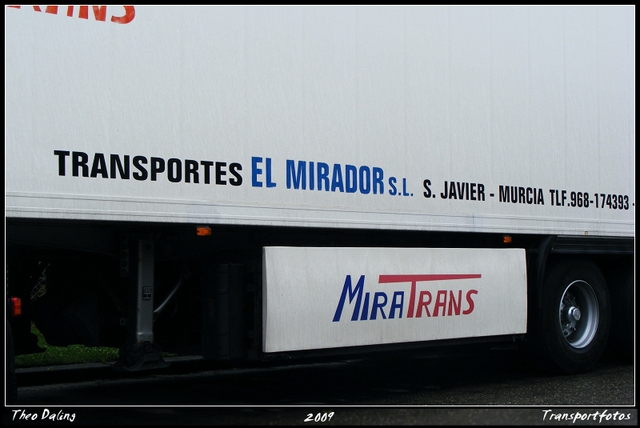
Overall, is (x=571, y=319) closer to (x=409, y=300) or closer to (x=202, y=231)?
(x=409, y=300)

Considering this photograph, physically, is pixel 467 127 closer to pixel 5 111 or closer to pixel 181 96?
pixel 181 96

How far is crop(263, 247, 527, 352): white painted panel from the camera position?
18.9 feet

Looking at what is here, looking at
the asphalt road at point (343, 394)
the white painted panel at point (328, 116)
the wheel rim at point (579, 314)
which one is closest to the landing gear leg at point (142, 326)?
the asphalt road at point (343, 394)

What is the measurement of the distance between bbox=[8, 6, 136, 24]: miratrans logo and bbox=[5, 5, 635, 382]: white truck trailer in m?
0.01

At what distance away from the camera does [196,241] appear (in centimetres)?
602

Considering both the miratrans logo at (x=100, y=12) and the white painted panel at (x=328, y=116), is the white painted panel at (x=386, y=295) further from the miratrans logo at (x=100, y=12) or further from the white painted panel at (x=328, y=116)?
the miratrans logo at (x=100, y=12)

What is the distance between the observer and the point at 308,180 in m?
5.89

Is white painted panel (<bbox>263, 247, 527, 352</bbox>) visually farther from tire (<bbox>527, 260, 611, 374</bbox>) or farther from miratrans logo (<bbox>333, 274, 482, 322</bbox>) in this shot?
tire (<bbox>527, 260, 611, 374</bbox>)

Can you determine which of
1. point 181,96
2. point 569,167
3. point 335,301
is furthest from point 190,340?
point 569,167

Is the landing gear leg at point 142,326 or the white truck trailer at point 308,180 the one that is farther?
the landing gear leg at point 142,326

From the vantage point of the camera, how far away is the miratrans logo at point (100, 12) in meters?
4.97

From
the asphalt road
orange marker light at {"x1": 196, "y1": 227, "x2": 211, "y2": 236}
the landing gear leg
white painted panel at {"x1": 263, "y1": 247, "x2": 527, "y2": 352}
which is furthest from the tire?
the landing gear leg

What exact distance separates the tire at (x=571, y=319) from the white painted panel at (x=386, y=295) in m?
0.31

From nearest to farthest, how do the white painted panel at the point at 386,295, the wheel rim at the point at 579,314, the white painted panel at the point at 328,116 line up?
the white painted panel at the point at 328,116, the white painted panel at the point at 386,295, the wheel rim at the point at 579,314
